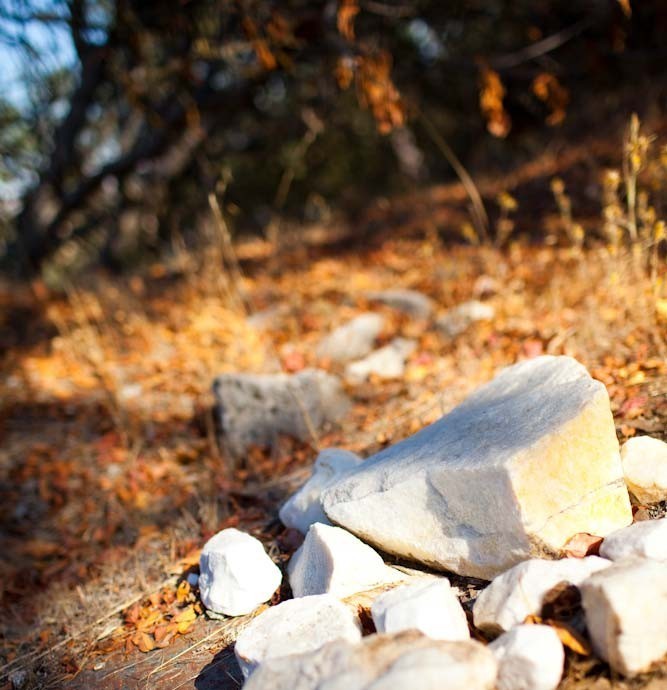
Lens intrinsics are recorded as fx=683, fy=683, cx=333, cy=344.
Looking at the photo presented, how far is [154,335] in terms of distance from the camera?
4.99m

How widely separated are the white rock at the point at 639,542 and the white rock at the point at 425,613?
0.44 m

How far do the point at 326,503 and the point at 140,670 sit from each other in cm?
77

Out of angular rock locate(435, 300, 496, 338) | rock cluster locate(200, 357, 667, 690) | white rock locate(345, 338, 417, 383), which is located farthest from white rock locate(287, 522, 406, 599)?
angular rock locate(435, 300, 496, 338)

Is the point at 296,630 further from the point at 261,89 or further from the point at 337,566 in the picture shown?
the point at 261,89

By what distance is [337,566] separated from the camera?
199 cm

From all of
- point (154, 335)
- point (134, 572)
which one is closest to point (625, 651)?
point (134, 572)

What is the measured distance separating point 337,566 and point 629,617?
805 mm

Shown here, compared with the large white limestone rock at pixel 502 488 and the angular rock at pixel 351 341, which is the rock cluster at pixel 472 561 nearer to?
the large white limestone rock at pixel 502 488

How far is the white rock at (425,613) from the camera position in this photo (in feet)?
5.46

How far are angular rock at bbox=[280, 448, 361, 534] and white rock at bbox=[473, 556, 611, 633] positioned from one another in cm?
71

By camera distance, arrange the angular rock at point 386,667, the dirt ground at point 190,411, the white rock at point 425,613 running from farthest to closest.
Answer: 1. the dirt ground at point 190,411
2. the white rock at point 425,613
3. the angular rock at point 386,667

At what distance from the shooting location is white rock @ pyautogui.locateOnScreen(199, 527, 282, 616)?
2.16 metres

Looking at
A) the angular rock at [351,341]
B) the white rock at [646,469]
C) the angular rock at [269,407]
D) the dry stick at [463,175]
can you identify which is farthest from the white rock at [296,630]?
the dry stick at [463,175]

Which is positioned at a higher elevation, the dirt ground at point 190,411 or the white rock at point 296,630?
the dirt ground at point 190,411
